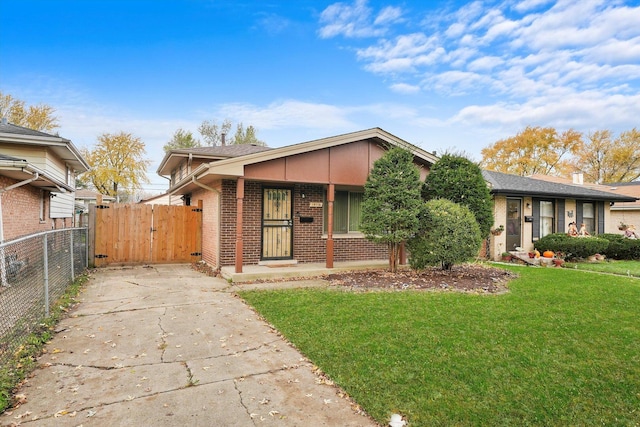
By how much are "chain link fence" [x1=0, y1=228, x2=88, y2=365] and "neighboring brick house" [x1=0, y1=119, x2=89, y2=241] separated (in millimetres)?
1382

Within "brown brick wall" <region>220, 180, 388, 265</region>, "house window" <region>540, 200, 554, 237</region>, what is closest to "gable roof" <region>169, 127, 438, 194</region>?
"brown brick wall" <region>220, 180, 388, 265</region>

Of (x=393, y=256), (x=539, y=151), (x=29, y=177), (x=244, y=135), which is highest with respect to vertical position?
(x=244, y=135)

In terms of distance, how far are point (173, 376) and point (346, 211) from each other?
7705 millimetres

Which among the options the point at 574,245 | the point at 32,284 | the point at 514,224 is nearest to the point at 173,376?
the point at 32,284

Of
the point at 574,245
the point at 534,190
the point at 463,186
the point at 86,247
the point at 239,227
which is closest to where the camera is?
the point at 239,227

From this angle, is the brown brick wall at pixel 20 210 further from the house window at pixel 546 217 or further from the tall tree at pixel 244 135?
the tall tree at pixel 244 135

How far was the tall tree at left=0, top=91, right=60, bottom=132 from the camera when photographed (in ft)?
81.3

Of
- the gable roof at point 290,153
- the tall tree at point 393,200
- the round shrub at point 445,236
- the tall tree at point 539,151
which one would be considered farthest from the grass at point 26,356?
the tall tree at point 539,151

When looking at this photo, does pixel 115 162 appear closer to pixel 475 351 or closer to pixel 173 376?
pixel 173 376

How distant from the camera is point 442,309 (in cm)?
538

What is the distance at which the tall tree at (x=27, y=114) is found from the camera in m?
24.8

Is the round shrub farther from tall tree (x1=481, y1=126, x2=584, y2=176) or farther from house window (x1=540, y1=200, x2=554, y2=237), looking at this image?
tall tree (x1=481, y1=126, x2=584, y2=176)

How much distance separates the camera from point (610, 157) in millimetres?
33438

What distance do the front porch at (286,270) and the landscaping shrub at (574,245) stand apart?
6715 mm
